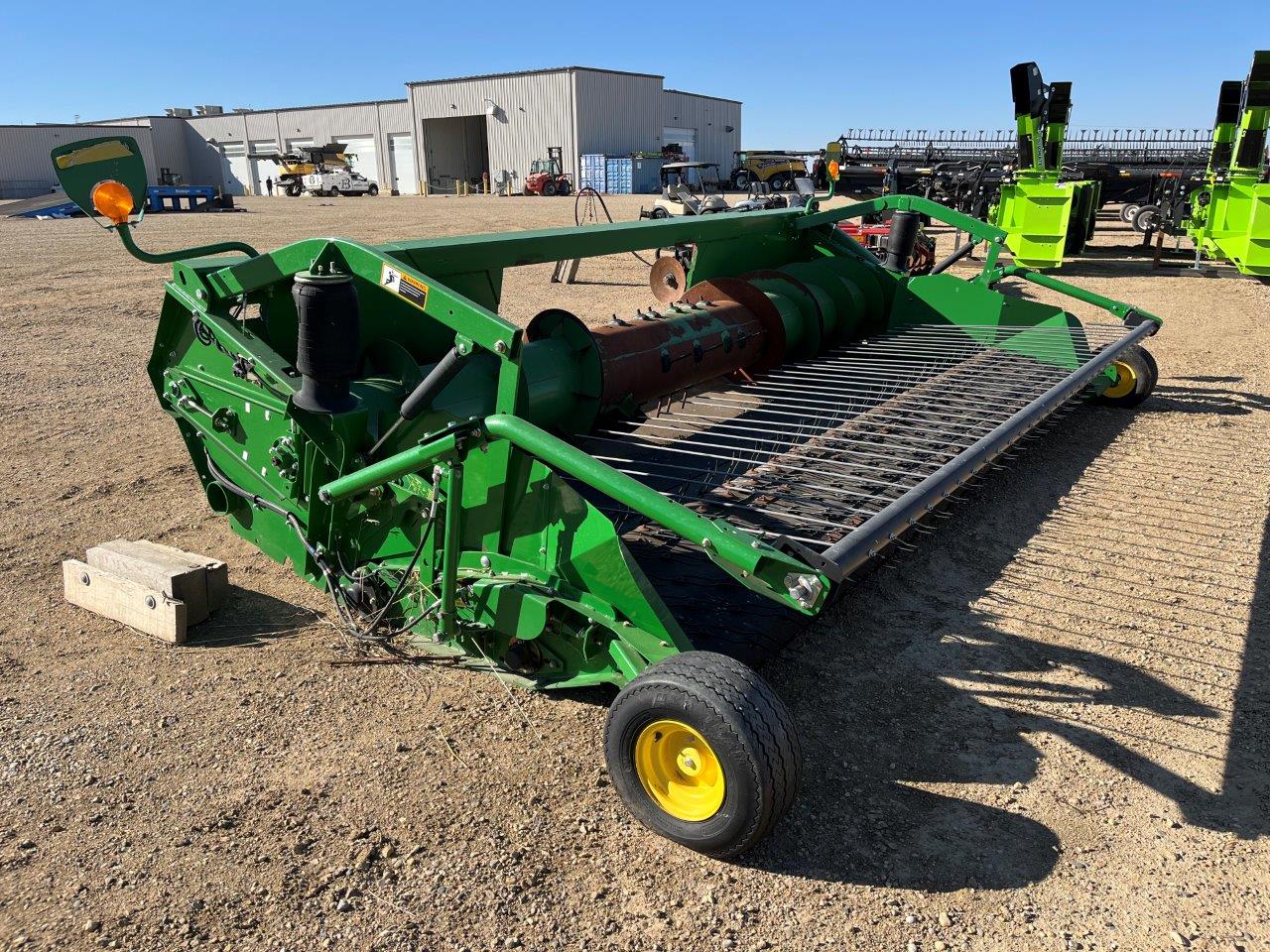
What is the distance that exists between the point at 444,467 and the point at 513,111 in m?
47.2

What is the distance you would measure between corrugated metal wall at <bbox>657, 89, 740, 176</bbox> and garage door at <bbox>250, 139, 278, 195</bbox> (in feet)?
67.7

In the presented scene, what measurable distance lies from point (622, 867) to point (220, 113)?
6592cm

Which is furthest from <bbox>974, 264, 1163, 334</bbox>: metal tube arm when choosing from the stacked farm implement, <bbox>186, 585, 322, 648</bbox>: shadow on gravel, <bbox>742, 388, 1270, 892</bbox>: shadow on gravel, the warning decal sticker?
the stacked farm implement

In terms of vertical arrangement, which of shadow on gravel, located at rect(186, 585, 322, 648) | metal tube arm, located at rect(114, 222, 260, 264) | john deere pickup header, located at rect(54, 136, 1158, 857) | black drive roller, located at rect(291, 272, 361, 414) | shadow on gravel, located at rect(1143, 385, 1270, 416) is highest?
metal tube arm, located at rect(114, 222, 260, 264)

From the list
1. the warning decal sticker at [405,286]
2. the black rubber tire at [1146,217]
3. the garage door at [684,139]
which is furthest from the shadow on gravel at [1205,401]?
the garage door at [684,139]

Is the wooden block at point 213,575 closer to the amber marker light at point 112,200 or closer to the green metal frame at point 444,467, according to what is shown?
the green metal frame at point 444,467

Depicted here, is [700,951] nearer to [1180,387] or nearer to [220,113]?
[1180,387]

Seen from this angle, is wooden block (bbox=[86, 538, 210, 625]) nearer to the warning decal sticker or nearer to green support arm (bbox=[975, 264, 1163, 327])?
the warning decal sticker

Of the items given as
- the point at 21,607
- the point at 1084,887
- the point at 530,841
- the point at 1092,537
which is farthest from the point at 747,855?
the point at 21,607

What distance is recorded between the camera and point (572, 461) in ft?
8.34

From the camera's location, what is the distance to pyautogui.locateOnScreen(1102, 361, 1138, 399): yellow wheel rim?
6496 mm

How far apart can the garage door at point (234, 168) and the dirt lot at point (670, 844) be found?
55.9 meters

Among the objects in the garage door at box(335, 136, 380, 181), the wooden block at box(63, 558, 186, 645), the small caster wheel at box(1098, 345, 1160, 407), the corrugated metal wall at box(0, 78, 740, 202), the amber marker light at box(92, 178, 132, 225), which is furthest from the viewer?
the garage door at box(335, 136, 380, 181)

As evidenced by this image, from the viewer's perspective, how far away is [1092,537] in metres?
4.43
